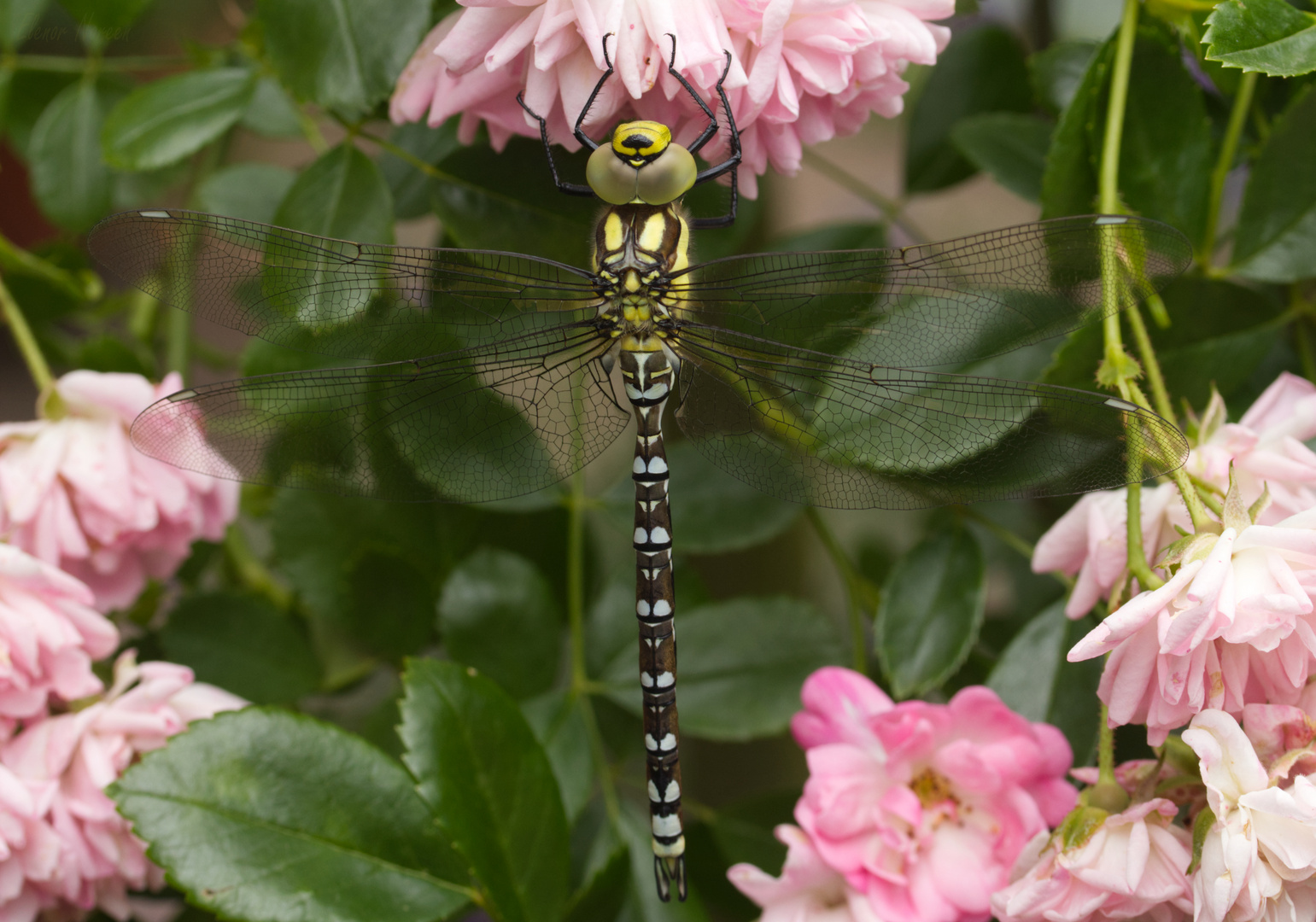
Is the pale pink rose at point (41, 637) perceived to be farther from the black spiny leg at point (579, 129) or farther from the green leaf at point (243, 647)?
the black spiny leg at point (579, 129)

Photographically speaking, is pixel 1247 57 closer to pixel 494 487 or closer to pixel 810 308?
pixel 810 308

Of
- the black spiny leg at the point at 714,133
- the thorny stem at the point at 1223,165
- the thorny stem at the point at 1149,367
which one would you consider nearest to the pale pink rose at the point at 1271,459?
the thorny stem at the point at 1149,367

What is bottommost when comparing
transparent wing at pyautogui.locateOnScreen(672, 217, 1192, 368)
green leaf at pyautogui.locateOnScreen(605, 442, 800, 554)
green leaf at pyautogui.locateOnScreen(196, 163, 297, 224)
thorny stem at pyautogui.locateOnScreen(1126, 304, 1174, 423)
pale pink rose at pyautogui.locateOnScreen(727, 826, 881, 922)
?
pale pink rose at pyautogui.locateOnScreen(727, 826, 881, 922)

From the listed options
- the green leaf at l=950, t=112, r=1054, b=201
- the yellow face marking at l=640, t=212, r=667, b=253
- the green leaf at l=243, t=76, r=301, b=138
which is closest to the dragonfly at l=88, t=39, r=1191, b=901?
the yellow face marking at l=640, t=212, r=667, b=253

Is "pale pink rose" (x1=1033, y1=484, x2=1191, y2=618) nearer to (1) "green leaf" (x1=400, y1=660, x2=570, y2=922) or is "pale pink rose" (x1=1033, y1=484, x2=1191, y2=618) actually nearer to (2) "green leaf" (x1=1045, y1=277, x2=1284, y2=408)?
(2) "green leaf" (x1=1045, y1=277, x2=1284, y2=408)

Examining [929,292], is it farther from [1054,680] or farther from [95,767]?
[95,767]
